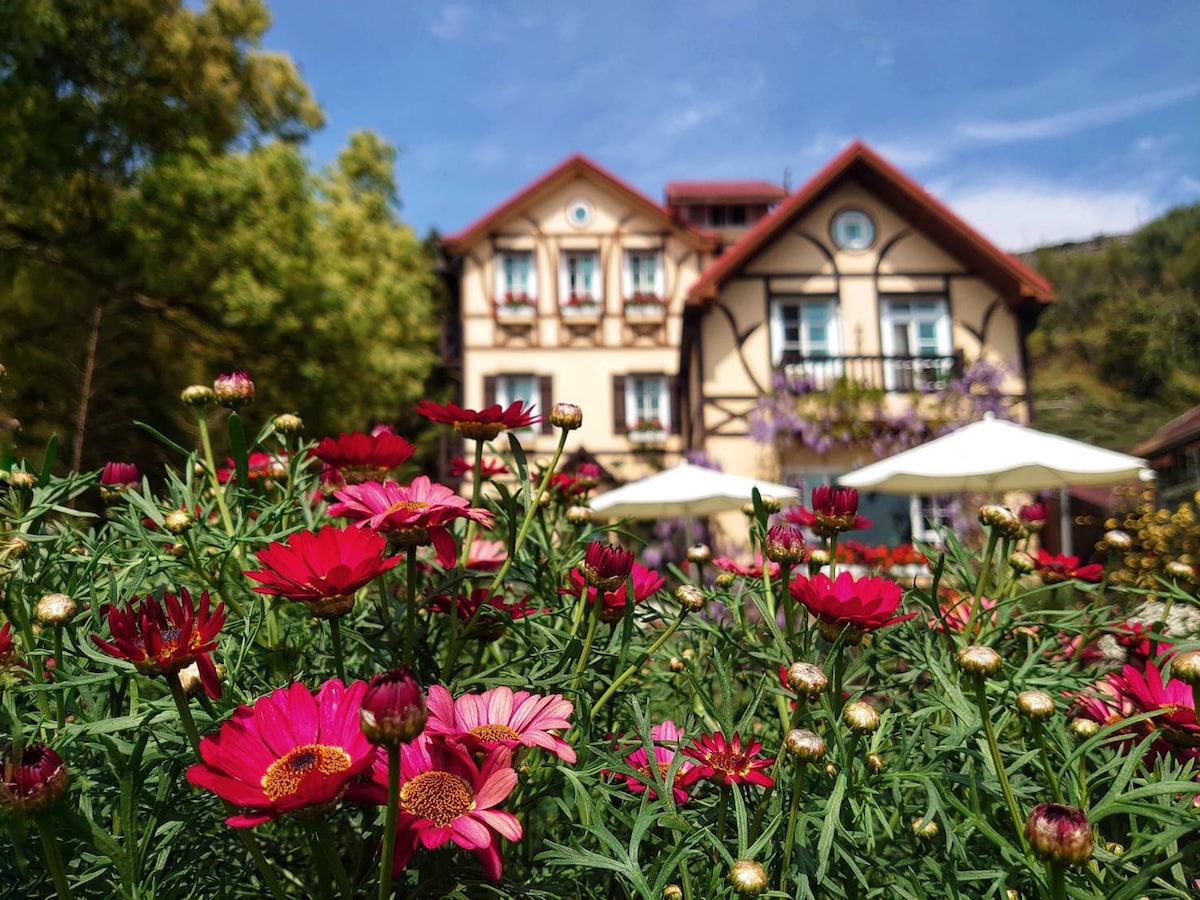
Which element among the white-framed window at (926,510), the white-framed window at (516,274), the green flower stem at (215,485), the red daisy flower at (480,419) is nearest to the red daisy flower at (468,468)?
the red daisy flower at (480,419)

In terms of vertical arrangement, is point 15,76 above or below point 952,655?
above

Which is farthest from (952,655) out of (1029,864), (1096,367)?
(1096,367)

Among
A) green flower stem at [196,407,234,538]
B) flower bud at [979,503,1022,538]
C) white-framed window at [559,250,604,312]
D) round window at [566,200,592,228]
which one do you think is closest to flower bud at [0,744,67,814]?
green flower stem at [196,407,234,538]

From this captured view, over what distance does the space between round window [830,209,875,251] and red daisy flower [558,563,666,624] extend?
392 inches

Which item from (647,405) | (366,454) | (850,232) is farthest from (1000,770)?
(647,405)

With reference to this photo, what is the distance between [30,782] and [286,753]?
167 millimetres

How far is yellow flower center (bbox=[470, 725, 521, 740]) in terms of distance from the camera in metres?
0.68

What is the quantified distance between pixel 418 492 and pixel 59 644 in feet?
1.20

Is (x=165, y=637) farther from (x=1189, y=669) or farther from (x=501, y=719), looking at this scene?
(x=1189, y=669)

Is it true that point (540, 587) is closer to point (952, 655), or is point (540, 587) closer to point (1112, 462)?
point (952, 655)

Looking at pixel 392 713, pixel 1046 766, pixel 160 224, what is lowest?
pixel 1046 766

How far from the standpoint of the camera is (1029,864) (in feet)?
2.09

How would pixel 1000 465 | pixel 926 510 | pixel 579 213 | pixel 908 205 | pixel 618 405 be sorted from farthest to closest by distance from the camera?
pixel 579 213
pixel 618 405
pixel 908 205
pixel 926 510
pixel 1000 465

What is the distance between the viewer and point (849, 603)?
753 mm
